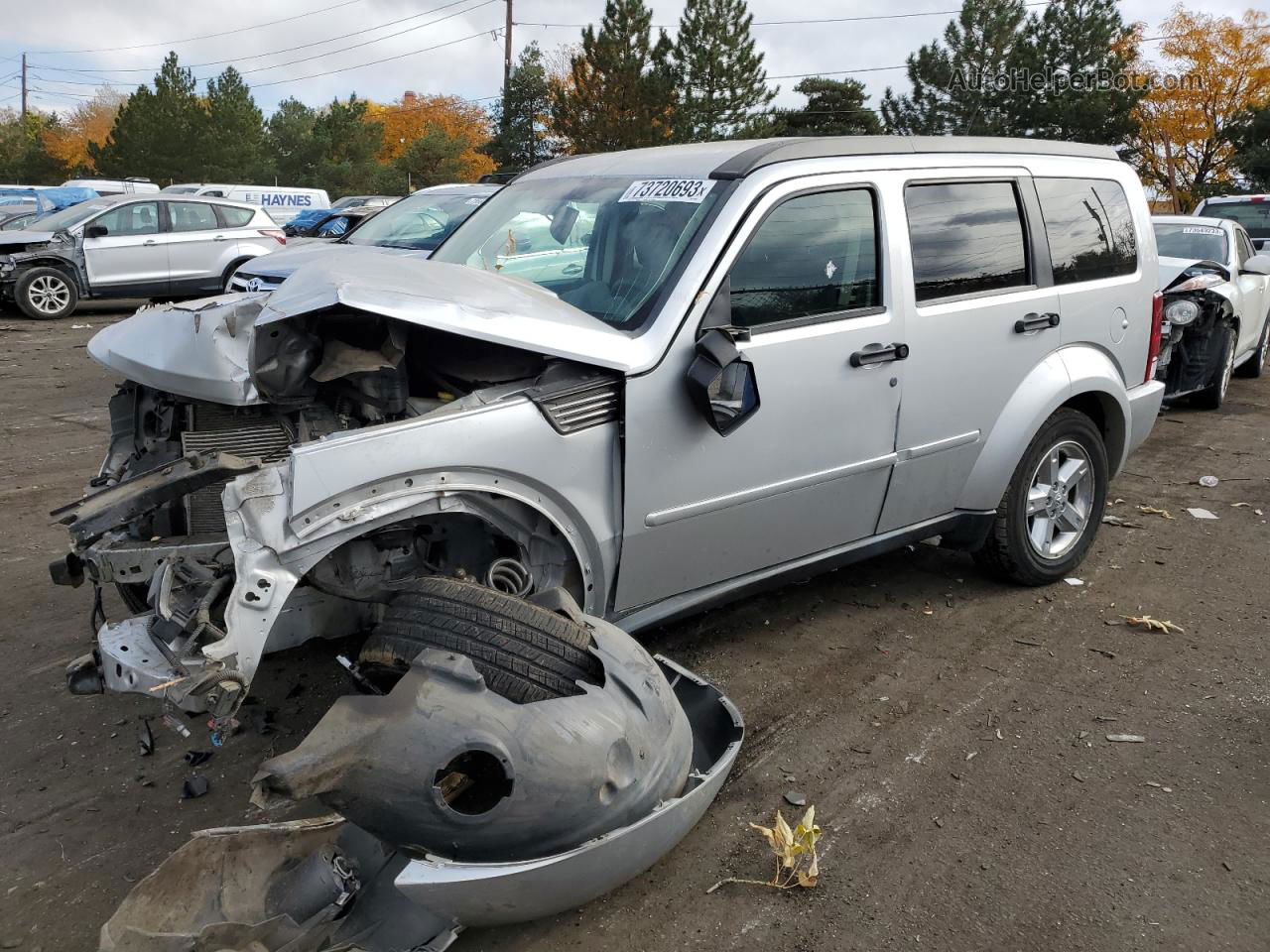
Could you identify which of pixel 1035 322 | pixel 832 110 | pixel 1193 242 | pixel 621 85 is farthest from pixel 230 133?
pixel 1035 322

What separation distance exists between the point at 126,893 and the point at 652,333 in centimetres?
223

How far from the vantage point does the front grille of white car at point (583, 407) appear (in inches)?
116

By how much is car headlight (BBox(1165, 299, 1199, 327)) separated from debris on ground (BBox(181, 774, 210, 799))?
27.3 ft

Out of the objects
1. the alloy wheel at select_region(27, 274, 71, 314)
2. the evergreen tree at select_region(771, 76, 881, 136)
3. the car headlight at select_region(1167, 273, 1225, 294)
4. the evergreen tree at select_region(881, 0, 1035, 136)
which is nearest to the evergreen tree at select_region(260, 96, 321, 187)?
the evergreen tree at select_region(771, 76, 881, 136)

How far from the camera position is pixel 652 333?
3.18 metres

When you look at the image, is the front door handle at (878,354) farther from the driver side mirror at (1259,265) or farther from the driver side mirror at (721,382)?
the driver side mirror at (1259,265)

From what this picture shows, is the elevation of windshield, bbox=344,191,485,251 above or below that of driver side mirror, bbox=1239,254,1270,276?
above

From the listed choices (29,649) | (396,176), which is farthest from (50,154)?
(29,649)

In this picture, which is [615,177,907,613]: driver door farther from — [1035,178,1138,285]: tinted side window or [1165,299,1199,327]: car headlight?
[1165,299,1199,327]: car headlight

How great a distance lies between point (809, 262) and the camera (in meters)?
3.61

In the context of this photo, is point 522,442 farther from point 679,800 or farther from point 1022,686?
point 1022,686

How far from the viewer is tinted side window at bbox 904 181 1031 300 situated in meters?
3.92

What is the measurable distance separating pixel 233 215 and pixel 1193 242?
1301cm

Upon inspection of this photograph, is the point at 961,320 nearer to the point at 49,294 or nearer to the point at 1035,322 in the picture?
the point at 1035,322
